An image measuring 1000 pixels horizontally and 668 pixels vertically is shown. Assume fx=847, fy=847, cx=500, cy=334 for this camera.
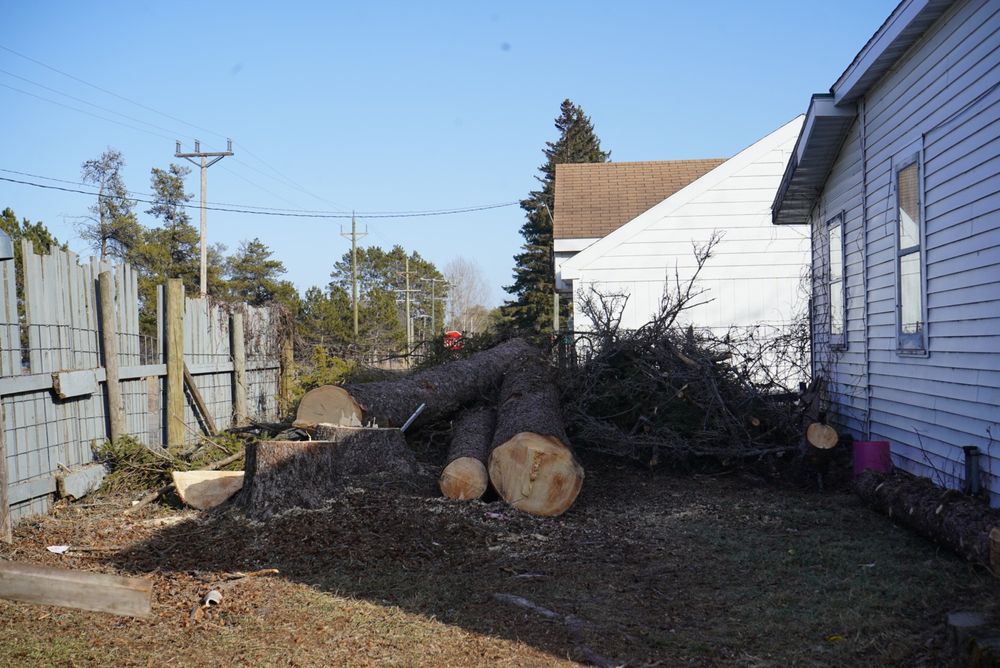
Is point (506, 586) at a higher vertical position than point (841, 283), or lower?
lower

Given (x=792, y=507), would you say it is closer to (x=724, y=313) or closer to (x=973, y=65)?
(x=973, y=65)

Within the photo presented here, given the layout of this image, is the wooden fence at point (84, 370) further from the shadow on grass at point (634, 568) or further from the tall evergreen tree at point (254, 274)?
the tall evergreen tree at point (254, 274)

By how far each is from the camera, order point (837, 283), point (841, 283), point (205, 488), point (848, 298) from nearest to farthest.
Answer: point (205, 488)
point (848, 298)
point (841, 283)
point (837, 283)

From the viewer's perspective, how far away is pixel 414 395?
919 cm

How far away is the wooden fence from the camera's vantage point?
21.6 feet

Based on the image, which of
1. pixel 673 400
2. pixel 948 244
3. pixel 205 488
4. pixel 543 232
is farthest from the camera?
pixel 543 232

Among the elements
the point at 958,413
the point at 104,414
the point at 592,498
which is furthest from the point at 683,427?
the point at 104,414

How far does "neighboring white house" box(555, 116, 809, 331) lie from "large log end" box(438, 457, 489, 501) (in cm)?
692

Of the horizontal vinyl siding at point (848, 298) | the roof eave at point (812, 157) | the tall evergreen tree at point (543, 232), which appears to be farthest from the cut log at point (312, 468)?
the tall evergreen tree at point (543, 232)

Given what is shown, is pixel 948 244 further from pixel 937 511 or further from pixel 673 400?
pixel 673 400

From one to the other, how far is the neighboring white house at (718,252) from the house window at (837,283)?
3248mm

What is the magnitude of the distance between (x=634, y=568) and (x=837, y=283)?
233 inches

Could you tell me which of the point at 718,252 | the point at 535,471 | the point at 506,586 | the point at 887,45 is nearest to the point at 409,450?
the point at 535,471

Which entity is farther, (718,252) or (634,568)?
(718,252)
